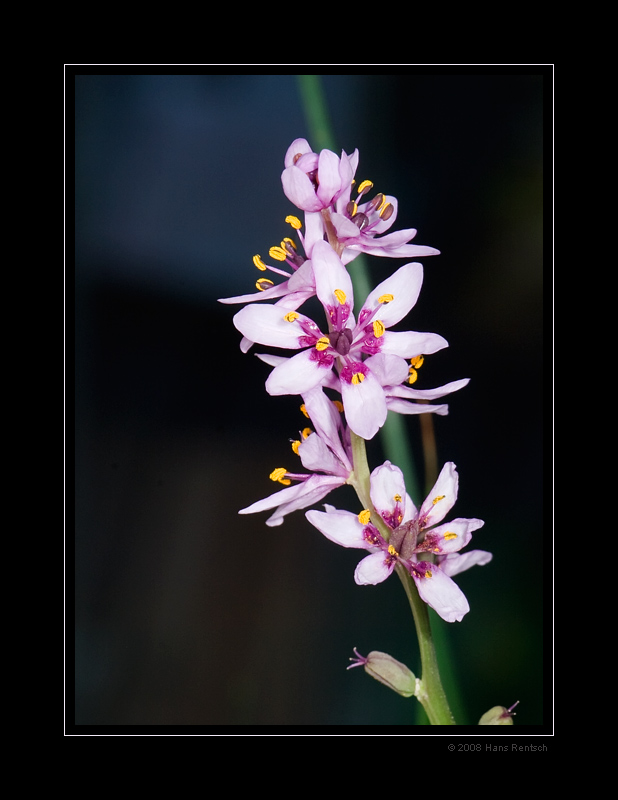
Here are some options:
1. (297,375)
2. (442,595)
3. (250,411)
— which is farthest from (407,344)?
(250,411)

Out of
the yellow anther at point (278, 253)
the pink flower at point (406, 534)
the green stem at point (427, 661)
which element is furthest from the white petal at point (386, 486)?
the yellow anther at point (278, 253)

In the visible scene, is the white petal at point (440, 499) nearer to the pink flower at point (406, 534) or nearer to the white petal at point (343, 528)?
the pink flower at point (406, 534)

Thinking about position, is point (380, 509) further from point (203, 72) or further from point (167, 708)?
point (203, 72)

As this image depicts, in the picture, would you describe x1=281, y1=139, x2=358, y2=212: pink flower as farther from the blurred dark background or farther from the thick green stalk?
the blurred dark background

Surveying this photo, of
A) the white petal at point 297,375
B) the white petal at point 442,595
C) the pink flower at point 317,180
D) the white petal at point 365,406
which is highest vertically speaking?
the pink flower at point 317,180

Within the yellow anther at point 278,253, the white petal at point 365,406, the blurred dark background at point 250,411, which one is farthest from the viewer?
the blurred dark background at point 250,411

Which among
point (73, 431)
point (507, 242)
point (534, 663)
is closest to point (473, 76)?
point (507, 242)

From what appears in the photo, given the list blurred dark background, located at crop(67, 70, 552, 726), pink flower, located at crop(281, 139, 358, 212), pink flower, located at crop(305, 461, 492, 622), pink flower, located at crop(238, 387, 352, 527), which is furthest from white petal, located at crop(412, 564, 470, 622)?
pink flower, located at crop(281, 139, 358, 212)
